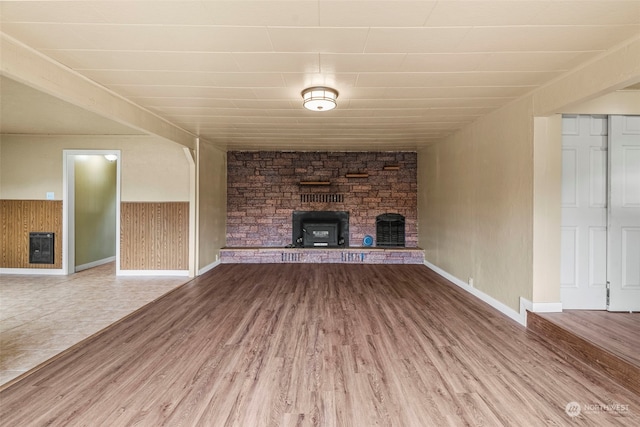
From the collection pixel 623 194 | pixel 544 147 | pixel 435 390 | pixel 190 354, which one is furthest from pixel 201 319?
pixel 623 194

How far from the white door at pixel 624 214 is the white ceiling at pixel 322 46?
3.69ft

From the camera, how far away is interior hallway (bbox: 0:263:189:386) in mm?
2482

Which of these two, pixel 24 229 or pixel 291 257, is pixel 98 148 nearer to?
pixel 24 229

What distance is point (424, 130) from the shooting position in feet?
15.4

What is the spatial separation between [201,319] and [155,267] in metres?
2.59

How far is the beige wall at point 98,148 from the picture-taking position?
5238 millimetres

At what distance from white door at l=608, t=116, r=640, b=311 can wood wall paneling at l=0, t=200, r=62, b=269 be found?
7805 millimetres

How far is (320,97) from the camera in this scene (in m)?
2.81

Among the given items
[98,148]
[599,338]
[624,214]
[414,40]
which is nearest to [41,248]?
[98,148]

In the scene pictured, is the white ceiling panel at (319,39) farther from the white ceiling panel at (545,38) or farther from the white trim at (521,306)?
the white trim at (521,306)

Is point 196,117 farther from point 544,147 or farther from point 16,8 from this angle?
point 544,147

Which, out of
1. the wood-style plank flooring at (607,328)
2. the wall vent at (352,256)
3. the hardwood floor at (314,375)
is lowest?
the hardwood floor at (314,375)

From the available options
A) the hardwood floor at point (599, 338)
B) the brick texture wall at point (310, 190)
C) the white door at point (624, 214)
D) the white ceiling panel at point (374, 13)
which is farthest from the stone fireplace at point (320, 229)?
the white ceiling panel at point (374, 13)

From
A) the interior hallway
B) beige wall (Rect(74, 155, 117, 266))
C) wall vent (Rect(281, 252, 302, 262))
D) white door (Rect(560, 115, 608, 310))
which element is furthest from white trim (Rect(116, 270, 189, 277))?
white door (Rect(560, 115, 608, 310))
